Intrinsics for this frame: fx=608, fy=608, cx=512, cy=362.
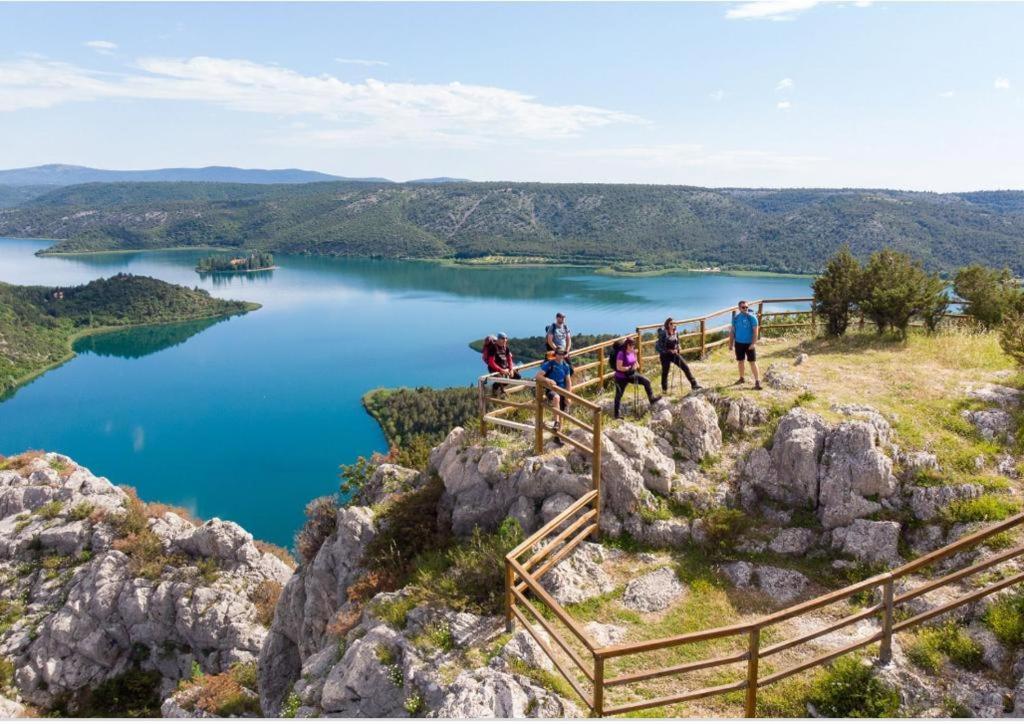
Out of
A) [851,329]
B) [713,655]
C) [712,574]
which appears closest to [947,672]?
[713,655]

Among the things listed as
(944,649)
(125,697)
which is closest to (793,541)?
(944,649)

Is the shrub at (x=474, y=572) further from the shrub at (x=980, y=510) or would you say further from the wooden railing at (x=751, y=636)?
the shrub at (x=980, y=510)

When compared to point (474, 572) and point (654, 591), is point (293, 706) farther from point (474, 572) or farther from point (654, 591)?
point (654, 591)

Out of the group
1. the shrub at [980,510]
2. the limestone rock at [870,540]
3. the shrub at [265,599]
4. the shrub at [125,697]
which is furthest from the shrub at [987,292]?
the shrub at [125,697]

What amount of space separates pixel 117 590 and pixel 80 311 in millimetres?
166733

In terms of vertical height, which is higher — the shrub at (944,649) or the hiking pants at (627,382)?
the hiking pants at (627,382)

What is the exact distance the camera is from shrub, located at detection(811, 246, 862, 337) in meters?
17.4

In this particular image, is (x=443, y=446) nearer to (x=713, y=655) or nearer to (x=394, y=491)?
(x=394, y=491)

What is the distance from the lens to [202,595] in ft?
86.7

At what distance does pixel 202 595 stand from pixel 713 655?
25664 millimetres

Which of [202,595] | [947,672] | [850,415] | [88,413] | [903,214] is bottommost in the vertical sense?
[88,413]

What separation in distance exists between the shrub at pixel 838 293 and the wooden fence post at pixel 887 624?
12.9 meters

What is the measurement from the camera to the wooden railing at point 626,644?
5551mm

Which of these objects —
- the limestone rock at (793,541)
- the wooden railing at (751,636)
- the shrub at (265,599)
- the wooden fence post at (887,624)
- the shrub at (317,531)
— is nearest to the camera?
the wooden railing at (751,636)
